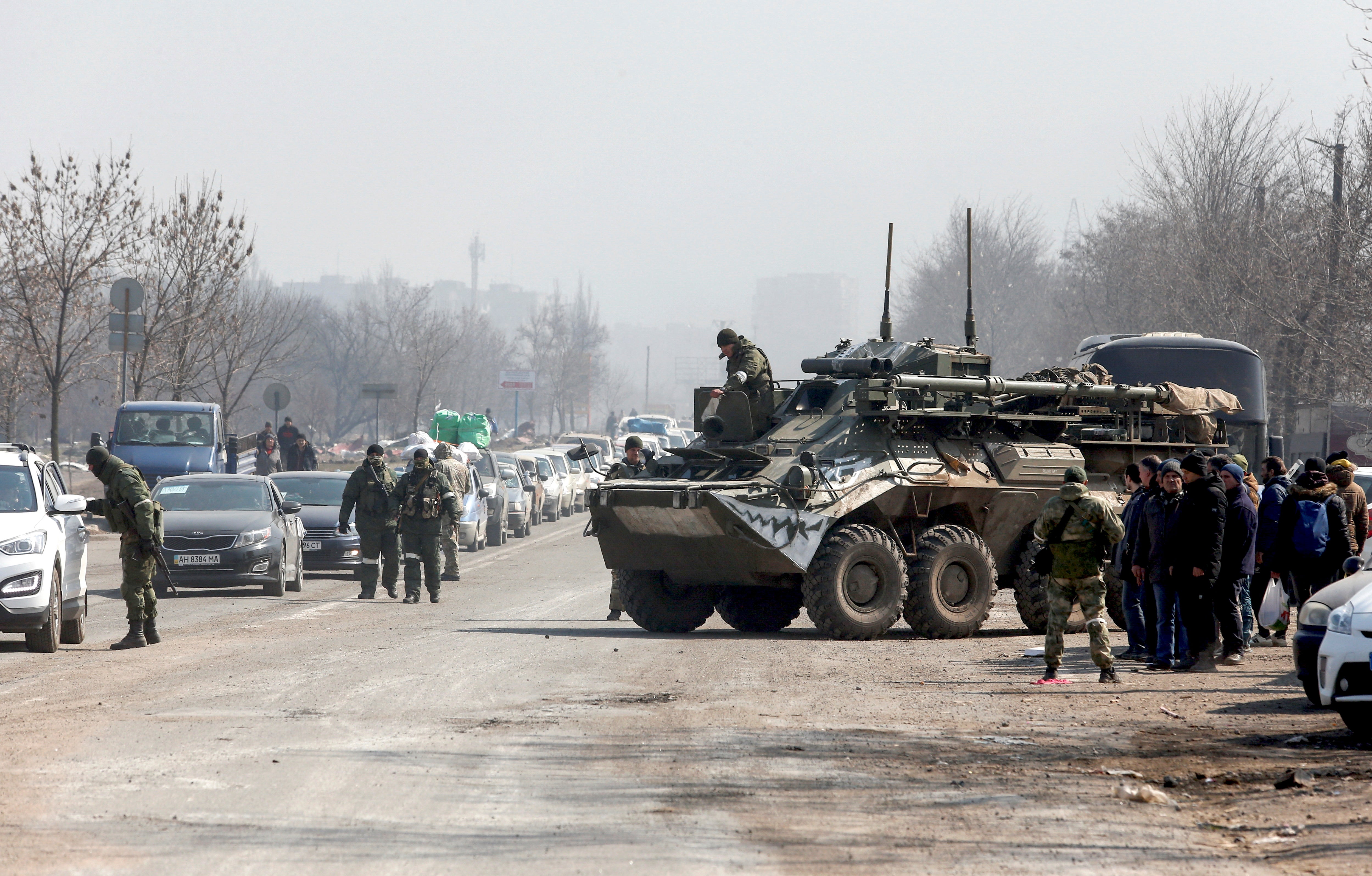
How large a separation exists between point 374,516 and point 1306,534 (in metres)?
10.3

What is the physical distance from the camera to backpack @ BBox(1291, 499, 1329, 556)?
13.2 metres

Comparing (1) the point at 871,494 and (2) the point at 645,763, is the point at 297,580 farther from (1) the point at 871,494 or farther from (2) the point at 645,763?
(2) the point at 645,763

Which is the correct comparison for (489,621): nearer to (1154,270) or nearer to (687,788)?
(687,788)

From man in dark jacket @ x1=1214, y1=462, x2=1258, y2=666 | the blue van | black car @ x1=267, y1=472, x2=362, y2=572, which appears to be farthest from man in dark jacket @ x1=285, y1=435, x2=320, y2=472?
man in dark jacket @ x1=1214, y1=462, x2=1258, y2=666

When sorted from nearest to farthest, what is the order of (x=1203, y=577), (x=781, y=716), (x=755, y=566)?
(x=781, y=716), (x=1203, y=577), (x=755, y=566)

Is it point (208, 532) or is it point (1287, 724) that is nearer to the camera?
point (1287, 724)

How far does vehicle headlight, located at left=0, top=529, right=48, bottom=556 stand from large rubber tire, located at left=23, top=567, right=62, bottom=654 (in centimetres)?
21

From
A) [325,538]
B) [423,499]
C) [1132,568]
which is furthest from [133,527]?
[325,538]

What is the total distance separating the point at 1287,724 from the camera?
9.80 meters

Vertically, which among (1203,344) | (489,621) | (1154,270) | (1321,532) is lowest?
(489,621)

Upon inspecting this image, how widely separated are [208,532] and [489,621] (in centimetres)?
477

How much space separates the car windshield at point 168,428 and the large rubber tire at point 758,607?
19471 mm

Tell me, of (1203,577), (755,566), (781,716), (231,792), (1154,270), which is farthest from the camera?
(1154,270)

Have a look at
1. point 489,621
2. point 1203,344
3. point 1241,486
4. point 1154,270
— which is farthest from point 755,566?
point 1154,270
